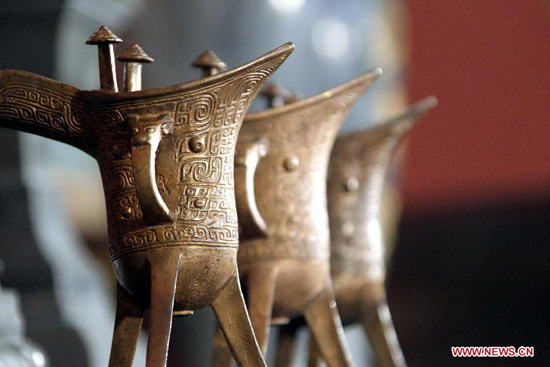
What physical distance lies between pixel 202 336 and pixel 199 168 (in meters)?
2.10

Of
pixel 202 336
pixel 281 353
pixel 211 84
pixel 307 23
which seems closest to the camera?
pixel 211 84

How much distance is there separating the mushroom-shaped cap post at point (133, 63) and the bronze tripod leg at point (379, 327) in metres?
0.97

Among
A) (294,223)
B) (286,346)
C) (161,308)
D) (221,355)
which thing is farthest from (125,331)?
(286,346)

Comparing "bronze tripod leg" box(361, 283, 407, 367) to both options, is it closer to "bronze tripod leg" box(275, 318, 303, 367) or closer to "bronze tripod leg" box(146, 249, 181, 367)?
"bronze tripod leg" box(275, 318, 303, 367)

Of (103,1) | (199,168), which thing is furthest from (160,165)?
(103,1)

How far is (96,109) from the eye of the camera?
177 cm

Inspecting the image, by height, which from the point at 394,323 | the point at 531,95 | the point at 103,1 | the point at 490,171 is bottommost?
the point at 394,323

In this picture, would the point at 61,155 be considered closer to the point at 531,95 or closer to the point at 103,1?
the point at 103,1

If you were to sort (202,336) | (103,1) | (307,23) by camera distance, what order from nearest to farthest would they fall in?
(103,1)
(202,336)
(307,23)

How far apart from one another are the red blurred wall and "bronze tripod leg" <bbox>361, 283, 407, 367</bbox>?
1.88m

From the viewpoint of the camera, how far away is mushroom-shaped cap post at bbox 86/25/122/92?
1786mm

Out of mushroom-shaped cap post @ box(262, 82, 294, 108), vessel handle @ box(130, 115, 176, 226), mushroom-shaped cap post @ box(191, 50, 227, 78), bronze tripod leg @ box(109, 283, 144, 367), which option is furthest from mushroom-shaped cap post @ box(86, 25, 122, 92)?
mushroom-shaped cap post @ box(262, 82, 294, 108)

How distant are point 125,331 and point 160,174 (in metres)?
0.28

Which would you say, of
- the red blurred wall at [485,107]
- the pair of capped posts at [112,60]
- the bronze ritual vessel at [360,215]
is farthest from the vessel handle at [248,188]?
the red blurred wall at [485,107]
